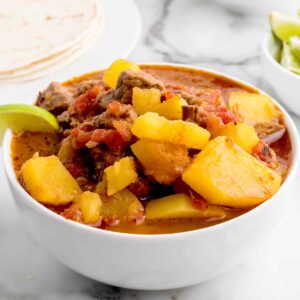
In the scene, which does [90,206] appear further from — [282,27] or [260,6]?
[260,6]

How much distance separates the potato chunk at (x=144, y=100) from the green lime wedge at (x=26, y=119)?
0.35 metres

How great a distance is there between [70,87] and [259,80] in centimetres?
144

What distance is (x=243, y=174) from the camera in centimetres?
208

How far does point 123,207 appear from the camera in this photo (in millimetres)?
2086

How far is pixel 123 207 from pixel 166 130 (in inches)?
10.6

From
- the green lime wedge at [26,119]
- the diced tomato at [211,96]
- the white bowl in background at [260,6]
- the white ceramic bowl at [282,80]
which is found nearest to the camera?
the green lime wedge at [26,119]

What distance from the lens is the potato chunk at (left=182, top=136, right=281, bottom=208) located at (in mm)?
2027

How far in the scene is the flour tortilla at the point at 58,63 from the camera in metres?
3.57

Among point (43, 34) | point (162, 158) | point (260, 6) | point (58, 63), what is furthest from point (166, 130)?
point (260, 6)

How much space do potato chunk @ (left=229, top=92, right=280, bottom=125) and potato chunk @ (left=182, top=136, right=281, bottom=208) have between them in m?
0.37

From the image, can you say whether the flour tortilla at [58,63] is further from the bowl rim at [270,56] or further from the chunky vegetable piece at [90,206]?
the chunky vegetable piece at [90,206]

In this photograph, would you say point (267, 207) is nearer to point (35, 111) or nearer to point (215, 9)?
point (35, 111)

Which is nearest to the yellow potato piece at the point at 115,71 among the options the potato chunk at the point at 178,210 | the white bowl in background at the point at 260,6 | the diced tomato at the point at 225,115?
the diced tomato at the point at 225,115

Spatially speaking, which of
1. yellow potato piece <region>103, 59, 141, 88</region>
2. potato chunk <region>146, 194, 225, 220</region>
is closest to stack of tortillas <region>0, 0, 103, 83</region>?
yellow potato piece <region>103, 59, 141, 88</region>
